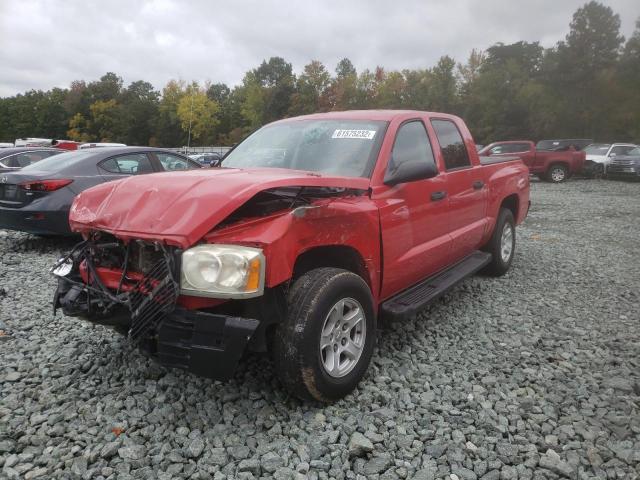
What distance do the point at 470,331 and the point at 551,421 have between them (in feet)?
4.31

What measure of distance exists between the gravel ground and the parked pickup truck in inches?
13.4

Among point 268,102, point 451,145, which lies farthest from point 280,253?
point 268,102

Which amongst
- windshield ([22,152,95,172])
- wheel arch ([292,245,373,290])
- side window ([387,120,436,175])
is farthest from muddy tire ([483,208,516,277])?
windshield ([22,152,95,172])

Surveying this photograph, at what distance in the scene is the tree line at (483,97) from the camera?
39656 millimetres

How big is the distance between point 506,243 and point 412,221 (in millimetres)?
2687

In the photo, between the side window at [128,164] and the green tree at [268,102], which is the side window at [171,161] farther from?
the green tree at [268,102]

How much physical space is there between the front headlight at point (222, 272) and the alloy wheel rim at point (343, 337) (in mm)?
555

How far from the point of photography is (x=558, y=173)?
66.3ft

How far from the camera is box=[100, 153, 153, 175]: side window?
6680 millimetres

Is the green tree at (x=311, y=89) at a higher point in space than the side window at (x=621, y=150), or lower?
higher

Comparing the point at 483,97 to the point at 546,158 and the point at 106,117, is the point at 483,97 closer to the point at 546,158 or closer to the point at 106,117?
the point at 546,158

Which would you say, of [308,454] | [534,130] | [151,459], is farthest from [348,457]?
[534,130]

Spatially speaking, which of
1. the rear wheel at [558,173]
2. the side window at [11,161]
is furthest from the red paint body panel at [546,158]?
the side window at [11,161]

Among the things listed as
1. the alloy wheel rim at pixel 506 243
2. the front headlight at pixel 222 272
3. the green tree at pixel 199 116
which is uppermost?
the green tree at pixel 199 116
